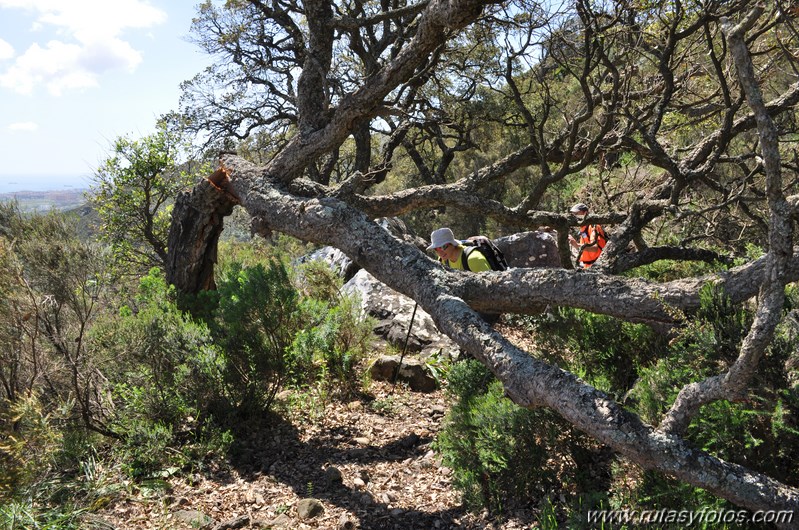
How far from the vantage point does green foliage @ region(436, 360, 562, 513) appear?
371 centimetres

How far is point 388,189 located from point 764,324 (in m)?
15.9

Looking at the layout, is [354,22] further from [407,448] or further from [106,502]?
[106,502]

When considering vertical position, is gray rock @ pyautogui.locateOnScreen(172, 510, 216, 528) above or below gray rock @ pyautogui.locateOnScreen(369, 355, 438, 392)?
below

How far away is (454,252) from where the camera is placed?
5.87 meters

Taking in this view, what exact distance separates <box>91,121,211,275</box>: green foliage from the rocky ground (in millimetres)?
5690

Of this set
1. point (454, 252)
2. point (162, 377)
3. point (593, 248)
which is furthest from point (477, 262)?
point (162, 377)

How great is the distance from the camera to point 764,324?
2.30 metres

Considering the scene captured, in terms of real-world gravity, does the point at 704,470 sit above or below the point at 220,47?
below

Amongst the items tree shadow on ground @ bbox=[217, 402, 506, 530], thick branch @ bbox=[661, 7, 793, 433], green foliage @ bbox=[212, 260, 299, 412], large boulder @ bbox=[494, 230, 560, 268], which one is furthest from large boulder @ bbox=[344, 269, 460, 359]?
thick branch @ bbox=[661, 7, 793, 433]

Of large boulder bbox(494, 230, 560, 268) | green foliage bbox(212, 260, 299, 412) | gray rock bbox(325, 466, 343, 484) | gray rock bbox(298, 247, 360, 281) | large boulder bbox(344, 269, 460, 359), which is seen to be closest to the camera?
gray rock bbox(325, 466, 343, 484)

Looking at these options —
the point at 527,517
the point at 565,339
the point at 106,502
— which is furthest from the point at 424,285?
the point at 106,502

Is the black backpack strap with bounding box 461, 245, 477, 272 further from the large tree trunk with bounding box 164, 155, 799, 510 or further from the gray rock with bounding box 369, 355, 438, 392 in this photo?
the large tree trunk with bounding box 164, 155, 799, 510

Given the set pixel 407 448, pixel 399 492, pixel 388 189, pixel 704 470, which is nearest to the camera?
pixel 704 470

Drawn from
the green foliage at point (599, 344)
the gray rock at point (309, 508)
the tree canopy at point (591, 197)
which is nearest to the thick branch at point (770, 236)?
the tree canopy at point (591, 197)
